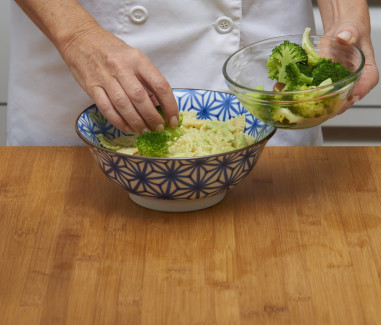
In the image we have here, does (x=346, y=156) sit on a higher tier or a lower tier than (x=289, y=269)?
lower

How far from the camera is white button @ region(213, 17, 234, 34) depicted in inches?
56.4

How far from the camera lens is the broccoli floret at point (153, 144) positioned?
1073 mm

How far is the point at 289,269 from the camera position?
3.27ft

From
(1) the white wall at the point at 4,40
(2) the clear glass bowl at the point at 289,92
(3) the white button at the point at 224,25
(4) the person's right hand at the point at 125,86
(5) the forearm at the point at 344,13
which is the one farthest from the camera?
(1) the white wall at the point at 4,40

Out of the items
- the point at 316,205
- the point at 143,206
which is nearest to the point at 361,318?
the point at 316,205

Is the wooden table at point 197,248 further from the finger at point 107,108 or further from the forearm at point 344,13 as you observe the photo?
the forearm at point 344,13

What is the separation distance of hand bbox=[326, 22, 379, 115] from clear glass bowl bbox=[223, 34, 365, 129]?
2 centimetres

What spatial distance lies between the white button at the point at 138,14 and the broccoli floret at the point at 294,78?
1.53 ft

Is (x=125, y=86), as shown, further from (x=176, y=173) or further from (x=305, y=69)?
(x=305, y=69)

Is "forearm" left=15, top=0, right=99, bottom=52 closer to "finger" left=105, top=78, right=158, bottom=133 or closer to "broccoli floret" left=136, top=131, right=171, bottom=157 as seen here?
"finger" left=105, top=78, right=158, bottom=133

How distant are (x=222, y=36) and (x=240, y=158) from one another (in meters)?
0.45

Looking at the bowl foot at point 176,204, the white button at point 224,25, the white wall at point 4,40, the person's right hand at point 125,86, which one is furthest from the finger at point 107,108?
the white wall at point 4,40

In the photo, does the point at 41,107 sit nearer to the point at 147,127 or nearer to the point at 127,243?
the point at 147,127

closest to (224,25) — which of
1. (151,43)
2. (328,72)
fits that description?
(151,43)
